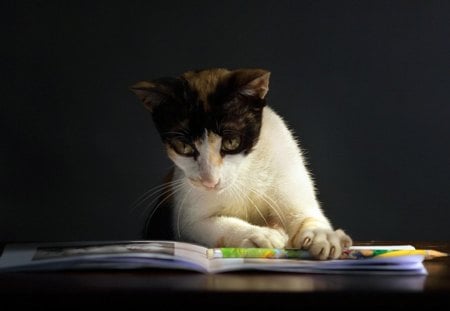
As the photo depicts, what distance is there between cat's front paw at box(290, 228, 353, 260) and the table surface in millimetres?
76

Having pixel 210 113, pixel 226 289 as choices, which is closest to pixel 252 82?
pixel 210 113

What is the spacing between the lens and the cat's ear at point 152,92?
128 centimetres

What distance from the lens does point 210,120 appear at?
1245 mm

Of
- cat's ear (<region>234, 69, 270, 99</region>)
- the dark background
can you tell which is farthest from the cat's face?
the dark background

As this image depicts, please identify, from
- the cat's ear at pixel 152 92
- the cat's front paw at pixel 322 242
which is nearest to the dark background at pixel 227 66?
the cat's ear at pixel 152 92

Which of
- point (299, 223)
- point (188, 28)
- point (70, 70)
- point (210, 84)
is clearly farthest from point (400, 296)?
point (70, 70)

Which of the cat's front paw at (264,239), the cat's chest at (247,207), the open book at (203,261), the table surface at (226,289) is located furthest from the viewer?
the cat's chest at (247,207)

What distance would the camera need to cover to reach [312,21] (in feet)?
5.62

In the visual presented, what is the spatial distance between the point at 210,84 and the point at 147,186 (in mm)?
523

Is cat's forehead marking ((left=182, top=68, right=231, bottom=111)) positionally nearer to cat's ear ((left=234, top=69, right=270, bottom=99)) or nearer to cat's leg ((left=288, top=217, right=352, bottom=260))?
cat's ear ((left=234, top=69, right=270, bottom=99))

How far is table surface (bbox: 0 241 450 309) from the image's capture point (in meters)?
0.95

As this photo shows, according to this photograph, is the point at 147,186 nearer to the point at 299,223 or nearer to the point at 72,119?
the point at 72,119

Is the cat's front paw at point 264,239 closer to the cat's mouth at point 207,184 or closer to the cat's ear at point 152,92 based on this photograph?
the cat's mouth at point 207,184

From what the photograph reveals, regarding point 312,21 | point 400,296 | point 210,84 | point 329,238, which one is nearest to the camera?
point 400,296
